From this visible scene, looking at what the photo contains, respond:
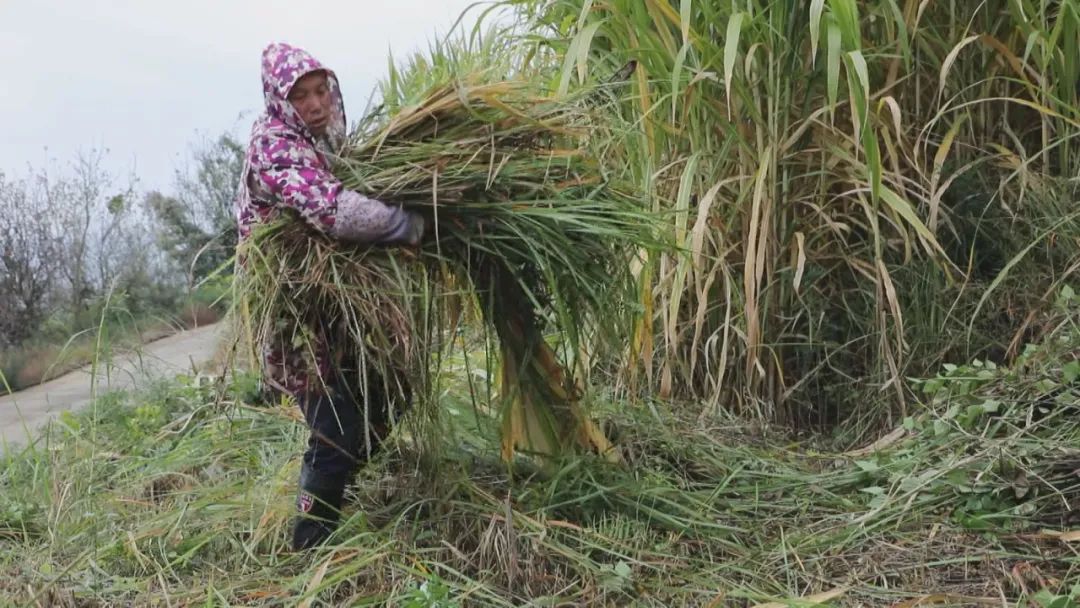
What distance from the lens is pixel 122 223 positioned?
734 cm

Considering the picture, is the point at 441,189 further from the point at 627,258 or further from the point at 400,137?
the point at 627,258

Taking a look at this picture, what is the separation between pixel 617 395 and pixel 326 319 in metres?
1.38

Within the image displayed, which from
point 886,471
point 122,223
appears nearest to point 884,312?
point 886,471

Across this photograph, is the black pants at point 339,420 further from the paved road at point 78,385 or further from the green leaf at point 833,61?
the paved road at point 78,385

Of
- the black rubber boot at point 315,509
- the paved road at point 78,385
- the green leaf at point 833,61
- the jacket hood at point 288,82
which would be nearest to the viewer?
the jacket hood at point 288,82

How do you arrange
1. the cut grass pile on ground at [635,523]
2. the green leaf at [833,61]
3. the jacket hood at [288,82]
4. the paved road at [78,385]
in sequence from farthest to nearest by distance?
the paved road at [78,385], the green leaf at [833,61], the jacket hood at [288,82], the cut grass pile on ground at [635,523]

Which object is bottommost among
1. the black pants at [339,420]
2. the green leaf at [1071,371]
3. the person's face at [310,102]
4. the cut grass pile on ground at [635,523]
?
the cut grass pile on ground at [635,523]

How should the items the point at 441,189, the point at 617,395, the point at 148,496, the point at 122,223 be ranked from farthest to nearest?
the point at 122,223
the point at 617,395
the point at 148,496
the point at 441,189

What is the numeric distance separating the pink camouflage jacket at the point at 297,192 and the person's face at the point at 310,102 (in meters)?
0.02

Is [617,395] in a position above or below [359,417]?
below

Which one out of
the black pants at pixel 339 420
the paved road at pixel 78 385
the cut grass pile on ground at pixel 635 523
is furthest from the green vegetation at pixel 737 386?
the paved road at pixel 78 385

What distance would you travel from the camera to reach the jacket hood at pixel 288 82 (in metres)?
2.46

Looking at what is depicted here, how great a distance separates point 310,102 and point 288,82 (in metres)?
0.07

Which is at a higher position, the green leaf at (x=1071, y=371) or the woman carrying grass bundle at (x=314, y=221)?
the woman carrying grass bundle at (x=314, y=221)
